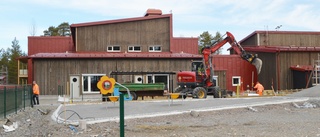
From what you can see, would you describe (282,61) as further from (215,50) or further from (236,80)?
(215,50)

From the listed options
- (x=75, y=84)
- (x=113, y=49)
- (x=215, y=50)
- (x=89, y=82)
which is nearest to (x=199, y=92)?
(x=215, y=50)

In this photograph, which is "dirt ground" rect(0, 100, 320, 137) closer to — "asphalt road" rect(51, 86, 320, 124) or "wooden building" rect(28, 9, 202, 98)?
"asphalt road" rect(51, 86, 320, 124)

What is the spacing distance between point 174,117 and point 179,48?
31976 mm

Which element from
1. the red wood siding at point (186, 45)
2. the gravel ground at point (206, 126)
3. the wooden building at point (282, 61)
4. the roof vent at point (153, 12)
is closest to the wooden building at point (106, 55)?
the roof vent at point (153, 12)

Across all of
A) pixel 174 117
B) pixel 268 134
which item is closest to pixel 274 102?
pixel 174 117

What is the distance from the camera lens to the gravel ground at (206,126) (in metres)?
12.4

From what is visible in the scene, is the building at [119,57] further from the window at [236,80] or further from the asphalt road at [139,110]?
the asphalt road at [139,110]

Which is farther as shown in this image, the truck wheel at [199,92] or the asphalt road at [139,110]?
the truck wheel at [199,92]

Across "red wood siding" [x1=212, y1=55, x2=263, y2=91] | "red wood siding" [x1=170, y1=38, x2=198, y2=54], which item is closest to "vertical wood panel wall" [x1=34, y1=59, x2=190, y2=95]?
"red wood siding" [x1=212, y1=55, x2=263, y2=91]

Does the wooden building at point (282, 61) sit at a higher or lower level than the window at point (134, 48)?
lower

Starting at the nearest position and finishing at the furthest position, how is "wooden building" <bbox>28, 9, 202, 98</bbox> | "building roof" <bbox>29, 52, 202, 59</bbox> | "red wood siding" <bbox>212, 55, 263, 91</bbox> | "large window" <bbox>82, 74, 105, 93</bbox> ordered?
"wooden building" <bbox>28, 9, 202, 98</bbox> → "building roof" <bbox>29, 52, 202, 59</bbox> → "large window" <bbox>82, 74, 105, 93</bbox> → "red wood siding" <bbox>212, 55, 263, 91</bbox>

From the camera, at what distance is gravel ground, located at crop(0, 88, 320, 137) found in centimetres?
1245

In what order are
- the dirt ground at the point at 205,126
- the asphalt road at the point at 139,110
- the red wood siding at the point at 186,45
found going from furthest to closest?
the red wood siding at the point at 186,45 < the asphalt road at the point at 139,110 < the dirt ground at the point at 205,126

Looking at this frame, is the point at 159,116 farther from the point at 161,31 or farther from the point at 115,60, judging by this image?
the point at 161,31
